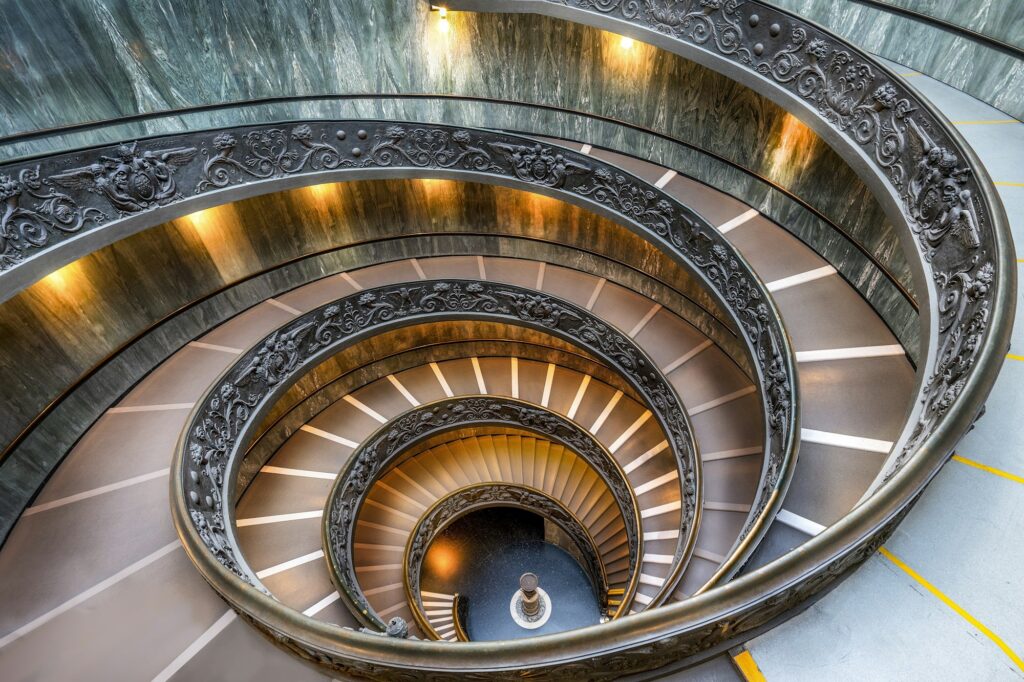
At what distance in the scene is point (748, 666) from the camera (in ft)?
9.30

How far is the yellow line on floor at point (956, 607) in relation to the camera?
→ 2584 millimetres

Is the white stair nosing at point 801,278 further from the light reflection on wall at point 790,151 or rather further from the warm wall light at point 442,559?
the warm wall light at point 442,559

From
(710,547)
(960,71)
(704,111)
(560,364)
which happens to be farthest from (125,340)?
(960,71)

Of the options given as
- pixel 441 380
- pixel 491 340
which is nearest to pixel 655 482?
pixel 491 340

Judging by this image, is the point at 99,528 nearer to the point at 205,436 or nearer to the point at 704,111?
the point at 205,436

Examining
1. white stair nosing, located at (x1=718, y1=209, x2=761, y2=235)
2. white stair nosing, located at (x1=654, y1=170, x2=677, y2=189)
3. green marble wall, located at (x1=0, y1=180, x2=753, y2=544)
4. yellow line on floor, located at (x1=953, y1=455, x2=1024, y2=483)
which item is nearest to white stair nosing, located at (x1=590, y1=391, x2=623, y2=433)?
green marble wall, located at (x1=0, y1=180, x2=753, y2=544)

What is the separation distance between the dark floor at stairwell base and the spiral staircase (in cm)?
14

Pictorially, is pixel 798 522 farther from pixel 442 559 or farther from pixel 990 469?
pixel 442 559

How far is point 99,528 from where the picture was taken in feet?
19.3

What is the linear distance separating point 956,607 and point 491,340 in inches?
381

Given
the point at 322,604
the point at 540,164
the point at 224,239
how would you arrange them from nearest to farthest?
1. the point at 322,604
2. the point at 224,239
3. the point at 540,164

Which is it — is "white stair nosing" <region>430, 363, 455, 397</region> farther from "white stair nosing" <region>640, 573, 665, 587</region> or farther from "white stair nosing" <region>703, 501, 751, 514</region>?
"white stair nosing" <region>703, 501, 751, 514</region>

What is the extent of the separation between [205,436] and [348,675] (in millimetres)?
4443

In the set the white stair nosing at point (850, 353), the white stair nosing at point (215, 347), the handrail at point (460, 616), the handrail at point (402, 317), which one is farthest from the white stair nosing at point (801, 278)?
the handrail at point (460, 616)
